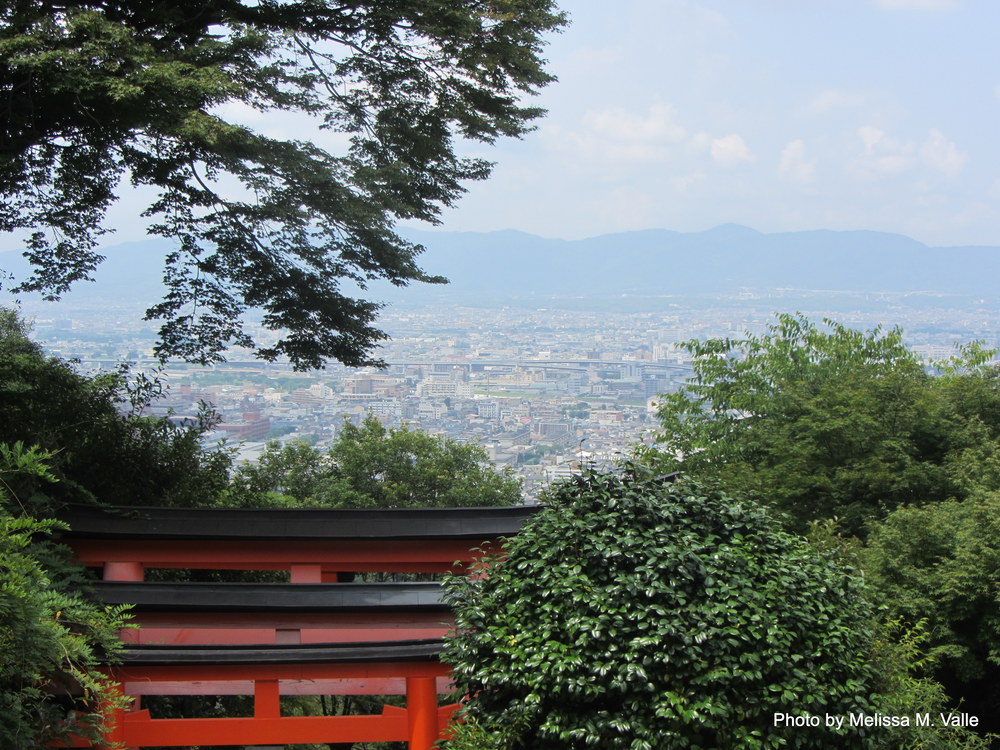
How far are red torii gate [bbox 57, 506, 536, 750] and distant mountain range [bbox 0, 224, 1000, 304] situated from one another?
29384 mm

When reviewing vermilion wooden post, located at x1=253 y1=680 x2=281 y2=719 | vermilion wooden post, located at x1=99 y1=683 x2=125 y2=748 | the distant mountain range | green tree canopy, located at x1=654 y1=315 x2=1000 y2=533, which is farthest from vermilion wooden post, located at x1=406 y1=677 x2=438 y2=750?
the distant mountain range

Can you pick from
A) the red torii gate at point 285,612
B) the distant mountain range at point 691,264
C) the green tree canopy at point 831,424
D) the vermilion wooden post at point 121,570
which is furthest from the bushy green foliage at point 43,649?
the distant mountain range at point 691,264

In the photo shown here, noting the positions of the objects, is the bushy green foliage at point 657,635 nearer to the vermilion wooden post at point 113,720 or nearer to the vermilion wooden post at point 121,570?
the vermilion wooden post at point 113,720

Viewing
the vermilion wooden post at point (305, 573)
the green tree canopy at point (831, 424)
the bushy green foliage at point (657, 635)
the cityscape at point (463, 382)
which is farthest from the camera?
the cityscape at point (463, 382)

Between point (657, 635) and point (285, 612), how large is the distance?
7.27 ft

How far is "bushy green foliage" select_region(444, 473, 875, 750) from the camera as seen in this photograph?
10.5 ft

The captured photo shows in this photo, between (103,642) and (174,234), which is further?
(174,234)

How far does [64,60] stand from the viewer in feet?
19.8

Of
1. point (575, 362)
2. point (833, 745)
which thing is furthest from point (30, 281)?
point (575, 362)

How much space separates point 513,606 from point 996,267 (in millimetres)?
122704

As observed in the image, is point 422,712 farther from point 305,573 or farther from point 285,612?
point 305,573

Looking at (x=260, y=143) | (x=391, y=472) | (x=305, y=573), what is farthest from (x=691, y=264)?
(x=305, y=573)

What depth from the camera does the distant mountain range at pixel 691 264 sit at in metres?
63.8

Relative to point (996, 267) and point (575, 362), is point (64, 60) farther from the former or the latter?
point (996, 267)
